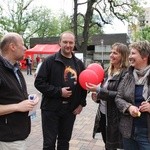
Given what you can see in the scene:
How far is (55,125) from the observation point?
14.9ft

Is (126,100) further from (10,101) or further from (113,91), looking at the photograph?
(10,101)

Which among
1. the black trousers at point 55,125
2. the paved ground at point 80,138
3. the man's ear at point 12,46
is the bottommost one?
the paved ground at point 80,138

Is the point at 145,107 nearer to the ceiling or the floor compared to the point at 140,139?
nearer to the ceiling

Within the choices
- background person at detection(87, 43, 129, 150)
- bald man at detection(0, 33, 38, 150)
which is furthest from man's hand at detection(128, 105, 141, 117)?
bald man at detection(0, 33, 38, 150)

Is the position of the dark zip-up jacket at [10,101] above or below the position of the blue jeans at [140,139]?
above

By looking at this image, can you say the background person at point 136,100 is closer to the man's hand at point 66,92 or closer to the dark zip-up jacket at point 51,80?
the man's hand at point 66,92

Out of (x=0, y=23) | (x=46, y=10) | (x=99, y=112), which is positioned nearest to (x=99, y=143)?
(x=99, y=112)

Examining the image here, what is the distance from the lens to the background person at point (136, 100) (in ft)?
11.8

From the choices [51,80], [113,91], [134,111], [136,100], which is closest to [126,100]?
[136,100]

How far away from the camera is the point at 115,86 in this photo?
4.37 m

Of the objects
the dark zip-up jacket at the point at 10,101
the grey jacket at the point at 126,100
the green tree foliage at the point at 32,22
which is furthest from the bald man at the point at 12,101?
the green tree foliage at the point at 32,22

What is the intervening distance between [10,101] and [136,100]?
1.39 metres

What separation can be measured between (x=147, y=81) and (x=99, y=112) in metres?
1.41

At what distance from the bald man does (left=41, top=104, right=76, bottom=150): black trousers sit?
42.6 inches
